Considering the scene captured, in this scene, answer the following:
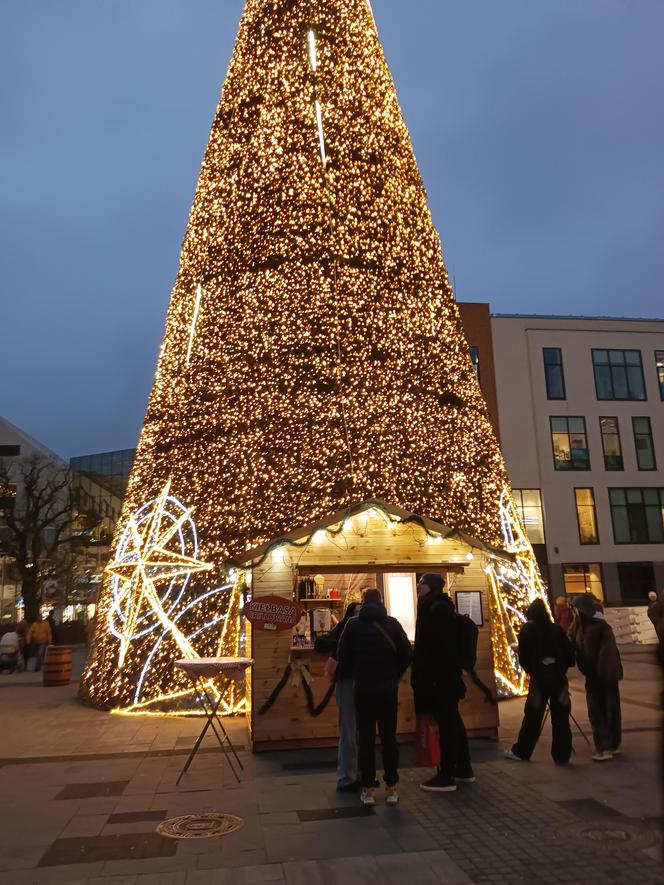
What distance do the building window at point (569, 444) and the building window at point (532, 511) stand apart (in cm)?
220

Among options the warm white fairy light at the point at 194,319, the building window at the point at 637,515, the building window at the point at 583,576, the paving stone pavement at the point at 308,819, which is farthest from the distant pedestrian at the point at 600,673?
the building window at the point at 637,515

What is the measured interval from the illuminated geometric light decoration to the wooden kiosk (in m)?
1.41

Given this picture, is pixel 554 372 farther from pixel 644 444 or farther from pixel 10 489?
pixel 10 489

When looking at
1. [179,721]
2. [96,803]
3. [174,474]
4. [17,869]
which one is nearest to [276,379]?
[174,474]

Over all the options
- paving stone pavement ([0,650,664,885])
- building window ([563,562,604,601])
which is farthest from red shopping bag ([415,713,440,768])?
building window ([563,562,604,601])

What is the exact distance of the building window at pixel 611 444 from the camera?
113 feet

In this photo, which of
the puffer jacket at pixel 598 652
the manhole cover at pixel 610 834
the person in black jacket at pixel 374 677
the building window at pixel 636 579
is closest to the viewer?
the manhole cover at pixel 610 834

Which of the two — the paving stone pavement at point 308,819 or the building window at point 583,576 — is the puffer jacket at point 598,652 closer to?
the paving stone pavement at point 308,819

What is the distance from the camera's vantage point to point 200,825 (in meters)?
5.07

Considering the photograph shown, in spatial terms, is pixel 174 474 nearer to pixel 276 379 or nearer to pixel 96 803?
pixel 276 379

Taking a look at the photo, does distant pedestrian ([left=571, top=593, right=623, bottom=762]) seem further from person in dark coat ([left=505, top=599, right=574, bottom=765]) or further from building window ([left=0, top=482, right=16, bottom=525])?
building window ([left=0, top=482, right=16, bottom=525])

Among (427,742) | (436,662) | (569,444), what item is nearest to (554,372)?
(569,444)

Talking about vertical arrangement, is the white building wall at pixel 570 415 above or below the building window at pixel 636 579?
above

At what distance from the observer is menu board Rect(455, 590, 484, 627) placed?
830 centimetres
